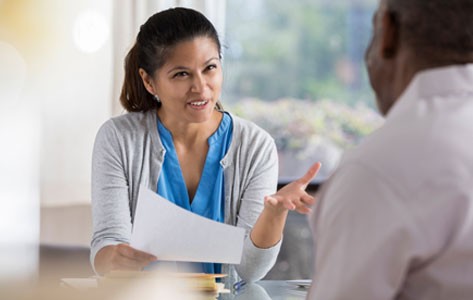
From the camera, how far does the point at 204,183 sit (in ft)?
8.08

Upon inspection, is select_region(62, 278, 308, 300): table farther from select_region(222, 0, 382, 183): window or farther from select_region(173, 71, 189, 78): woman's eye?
select_region(222, 0, 382, 183): window

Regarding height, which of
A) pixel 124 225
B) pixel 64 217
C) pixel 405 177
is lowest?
pixel 64 217

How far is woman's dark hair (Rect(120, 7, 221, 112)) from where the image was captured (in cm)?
243

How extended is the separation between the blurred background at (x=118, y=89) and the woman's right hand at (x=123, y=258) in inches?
9.9

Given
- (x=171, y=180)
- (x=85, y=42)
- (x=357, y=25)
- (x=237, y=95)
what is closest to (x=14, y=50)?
(x=85, y=42)

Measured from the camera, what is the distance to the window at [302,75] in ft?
14.6

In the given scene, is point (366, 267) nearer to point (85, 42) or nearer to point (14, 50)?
point (14, 50)

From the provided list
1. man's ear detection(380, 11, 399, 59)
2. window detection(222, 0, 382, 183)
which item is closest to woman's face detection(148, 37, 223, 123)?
man's ear detection(380, 11, 399, 59)

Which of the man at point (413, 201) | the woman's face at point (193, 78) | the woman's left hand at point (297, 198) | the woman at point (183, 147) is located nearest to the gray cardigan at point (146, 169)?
the woman at point (183, 147)

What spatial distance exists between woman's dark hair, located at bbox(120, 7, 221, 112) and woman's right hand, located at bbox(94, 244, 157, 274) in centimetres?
58

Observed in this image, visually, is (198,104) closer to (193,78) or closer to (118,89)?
(193,78)

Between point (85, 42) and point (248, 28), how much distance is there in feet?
3.53

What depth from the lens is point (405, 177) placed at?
0.99 m

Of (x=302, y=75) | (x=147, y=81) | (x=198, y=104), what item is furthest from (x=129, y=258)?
(x=302, y=75)
